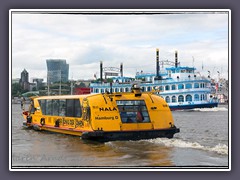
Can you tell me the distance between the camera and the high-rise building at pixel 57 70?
970 cm

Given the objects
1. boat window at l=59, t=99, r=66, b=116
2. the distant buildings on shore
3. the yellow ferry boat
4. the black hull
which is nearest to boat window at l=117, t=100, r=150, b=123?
the yellow ferry boat

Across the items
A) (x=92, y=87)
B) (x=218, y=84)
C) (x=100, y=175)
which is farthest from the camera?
(x=92, y=87)

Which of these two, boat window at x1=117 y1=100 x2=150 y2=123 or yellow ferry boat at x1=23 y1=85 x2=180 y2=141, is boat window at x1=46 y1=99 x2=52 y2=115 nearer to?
yellow ferry boat at x1=23 y1=85 x2=180 y2=141

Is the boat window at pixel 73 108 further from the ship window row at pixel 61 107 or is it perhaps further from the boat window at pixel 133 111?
the boat window at pixel 133 111

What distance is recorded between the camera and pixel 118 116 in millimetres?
11531

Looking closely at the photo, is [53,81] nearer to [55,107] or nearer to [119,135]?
[119,135]

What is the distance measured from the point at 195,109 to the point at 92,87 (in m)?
7.59

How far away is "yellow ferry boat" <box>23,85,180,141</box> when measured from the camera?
11.4 meters

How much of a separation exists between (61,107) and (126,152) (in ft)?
11.0

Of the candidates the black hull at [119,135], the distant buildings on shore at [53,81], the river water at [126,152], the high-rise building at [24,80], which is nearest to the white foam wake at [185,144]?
the river water at [126,152]
